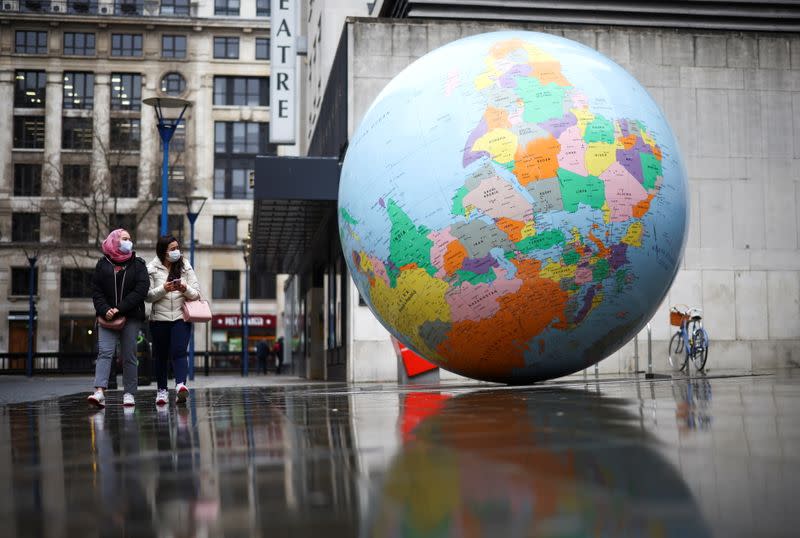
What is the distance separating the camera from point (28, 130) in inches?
2753

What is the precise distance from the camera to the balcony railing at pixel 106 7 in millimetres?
71250

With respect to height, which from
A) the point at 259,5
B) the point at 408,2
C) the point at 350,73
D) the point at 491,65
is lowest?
the point at 491,65

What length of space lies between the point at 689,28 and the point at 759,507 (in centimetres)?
2530

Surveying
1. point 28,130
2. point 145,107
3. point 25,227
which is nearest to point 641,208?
point 145,107

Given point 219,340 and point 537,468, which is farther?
point 219,340

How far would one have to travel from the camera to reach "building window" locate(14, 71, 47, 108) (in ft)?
231

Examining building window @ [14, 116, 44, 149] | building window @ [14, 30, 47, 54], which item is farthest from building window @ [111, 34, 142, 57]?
building window @ [14, 116, 44, 149]

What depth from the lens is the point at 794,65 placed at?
24094 millimetres

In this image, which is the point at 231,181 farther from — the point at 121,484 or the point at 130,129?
the point at 121,484

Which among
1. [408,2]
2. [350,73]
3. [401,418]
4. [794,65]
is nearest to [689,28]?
[794,65]

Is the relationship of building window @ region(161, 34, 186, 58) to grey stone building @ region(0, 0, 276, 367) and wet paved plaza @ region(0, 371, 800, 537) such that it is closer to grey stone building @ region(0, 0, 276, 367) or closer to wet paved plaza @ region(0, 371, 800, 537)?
grey stone building @ region(0, 0, 276, 367)

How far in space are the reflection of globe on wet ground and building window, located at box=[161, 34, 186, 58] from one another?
65.9 metres

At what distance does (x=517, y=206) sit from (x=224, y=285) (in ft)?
205

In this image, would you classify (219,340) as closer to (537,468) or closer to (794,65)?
(794,65)
